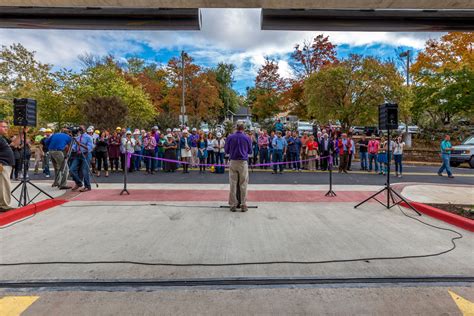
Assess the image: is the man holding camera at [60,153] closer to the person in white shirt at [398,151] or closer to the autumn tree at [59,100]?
the person in white shirt at [398,151]

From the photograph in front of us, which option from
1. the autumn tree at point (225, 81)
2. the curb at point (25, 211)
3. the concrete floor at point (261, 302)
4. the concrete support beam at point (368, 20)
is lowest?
the concrete floor at point (261, 302)

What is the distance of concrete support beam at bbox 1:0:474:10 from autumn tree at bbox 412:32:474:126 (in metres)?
21.8

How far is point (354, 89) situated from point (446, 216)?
15.8 metres

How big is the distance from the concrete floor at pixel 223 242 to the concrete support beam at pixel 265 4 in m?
4.15

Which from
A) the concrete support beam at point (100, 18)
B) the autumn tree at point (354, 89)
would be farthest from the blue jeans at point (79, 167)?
the autumn tree at point (354, 89)

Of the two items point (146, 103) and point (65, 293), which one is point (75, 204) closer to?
point (65, 293)

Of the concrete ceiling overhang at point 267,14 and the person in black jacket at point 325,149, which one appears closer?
the concrete ceiling overhang at point 267,14

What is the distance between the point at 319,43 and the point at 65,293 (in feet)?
103

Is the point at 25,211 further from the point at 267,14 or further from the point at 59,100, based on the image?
the point at 59,100

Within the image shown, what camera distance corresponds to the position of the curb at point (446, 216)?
649 cm

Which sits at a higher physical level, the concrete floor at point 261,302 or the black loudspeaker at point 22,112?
the black loudspeaker at point 22,112

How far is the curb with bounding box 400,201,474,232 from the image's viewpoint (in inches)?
256

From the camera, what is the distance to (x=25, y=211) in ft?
23.9

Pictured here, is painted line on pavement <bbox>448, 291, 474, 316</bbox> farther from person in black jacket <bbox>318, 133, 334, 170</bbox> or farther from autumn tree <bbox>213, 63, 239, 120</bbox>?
autumn tree <bbox>213, 63, 239, 120</bbox>
